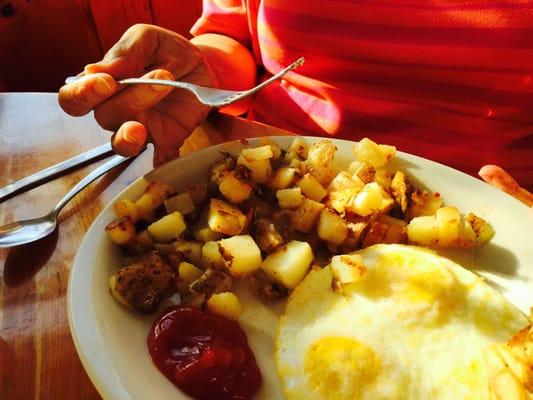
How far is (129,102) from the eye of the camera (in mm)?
1214

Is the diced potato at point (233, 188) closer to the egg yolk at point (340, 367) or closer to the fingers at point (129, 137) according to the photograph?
the fingers at point (129, 137)

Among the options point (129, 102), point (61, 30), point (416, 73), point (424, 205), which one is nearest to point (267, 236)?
point (424, 205)

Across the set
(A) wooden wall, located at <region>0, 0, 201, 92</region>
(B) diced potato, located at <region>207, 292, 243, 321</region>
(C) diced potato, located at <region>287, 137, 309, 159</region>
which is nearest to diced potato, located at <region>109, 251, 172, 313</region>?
(B) diced potato, located at <region>207, 292, 243, 321</region>

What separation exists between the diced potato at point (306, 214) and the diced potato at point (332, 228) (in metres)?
0.02

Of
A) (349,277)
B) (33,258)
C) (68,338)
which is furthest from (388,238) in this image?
(33,258)

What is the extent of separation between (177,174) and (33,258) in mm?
369

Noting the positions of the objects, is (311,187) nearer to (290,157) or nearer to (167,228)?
(290,157)

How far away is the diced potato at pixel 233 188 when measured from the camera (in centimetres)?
106

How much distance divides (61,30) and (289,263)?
8.31 ft

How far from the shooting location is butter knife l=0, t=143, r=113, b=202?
4.22ft

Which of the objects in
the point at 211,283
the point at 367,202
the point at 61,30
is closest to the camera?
the point at 211,283

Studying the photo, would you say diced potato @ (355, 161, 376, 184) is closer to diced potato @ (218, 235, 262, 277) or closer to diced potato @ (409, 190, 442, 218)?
diced potato @ (409, 190, 442, 218)

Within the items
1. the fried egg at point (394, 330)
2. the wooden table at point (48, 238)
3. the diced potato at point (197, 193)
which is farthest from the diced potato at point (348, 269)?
the wooden table at point (48, 238)

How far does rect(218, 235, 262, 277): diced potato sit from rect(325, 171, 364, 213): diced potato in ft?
0.72
